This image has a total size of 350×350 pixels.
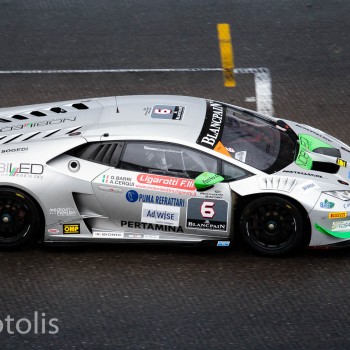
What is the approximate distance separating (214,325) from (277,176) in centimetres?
170

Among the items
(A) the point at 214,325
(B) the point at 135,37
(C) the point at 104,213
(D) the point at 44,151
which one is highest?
(B) the point at 135,37

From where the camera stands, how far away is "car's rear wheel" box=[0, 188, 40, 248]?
9.18 m

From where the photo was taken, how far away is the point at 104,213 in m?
9.22

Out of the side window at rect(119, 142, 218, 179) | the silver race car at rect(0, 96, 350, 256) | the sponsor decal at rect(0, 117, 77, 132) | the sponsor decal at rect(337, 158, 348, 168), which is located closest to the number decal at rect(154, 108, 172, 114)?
the silver race car at rect(0, 96, 350, 256)

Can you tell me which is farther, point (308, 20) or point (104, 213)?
point (308, 20)

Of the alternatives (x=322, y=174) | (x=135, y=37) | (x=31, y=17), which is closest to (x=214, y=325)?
(x=322, y=174)

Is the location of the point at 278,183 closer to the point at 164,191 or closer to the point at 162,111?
the point at 164,191

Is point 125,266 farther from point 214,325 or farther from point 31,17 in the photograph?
point 31,17

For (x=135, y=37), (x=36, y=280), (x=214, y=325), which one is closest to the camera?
(x=214, y=325)

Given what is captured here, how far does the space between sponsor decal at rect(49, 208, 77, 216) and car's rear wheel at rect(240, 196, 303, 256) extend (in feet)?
5.27

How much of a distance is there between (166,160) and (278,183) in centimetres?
108
